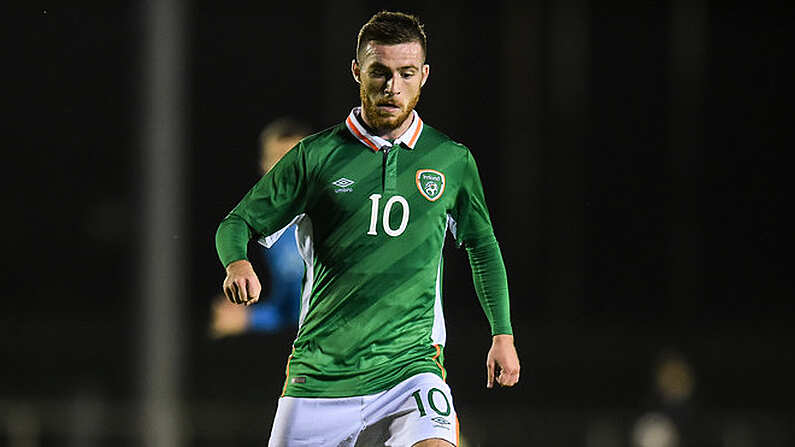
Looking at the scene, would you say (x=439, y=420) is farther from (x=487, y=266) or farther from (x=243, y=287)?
(x=243, y=287)

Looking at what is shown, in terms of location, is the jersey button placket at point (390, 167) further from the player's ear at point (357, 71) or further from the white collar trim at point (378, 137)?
the player's ear at point (357, 71)

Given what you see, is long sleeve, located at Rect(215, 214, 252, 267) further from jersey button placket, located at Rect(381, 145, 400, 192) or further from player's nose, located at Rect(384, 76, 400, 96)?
player's nose, located at Rect(384, 76, 400, 96)

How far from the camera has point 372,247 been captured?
5031 millimetres

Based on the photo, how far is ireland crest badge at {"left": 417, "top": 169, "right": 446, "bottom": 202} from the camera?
5.07m

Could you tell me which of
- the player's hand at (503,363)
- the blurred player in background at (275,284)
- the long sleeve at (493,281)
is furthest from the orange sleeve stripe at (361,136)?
the blurred player in background at (275,284)

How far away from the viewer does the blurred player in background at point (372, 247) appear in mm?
5020

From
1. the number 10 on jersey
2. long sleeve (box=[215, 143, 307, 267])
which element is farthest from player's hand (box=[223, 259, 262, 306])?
the number 10 on jersey

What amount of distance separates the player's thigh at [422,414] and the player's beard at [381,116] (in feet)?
2.77

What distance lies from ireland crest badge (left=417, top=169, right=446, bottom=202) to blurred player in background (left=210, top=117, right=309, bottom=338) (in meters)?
1.58
